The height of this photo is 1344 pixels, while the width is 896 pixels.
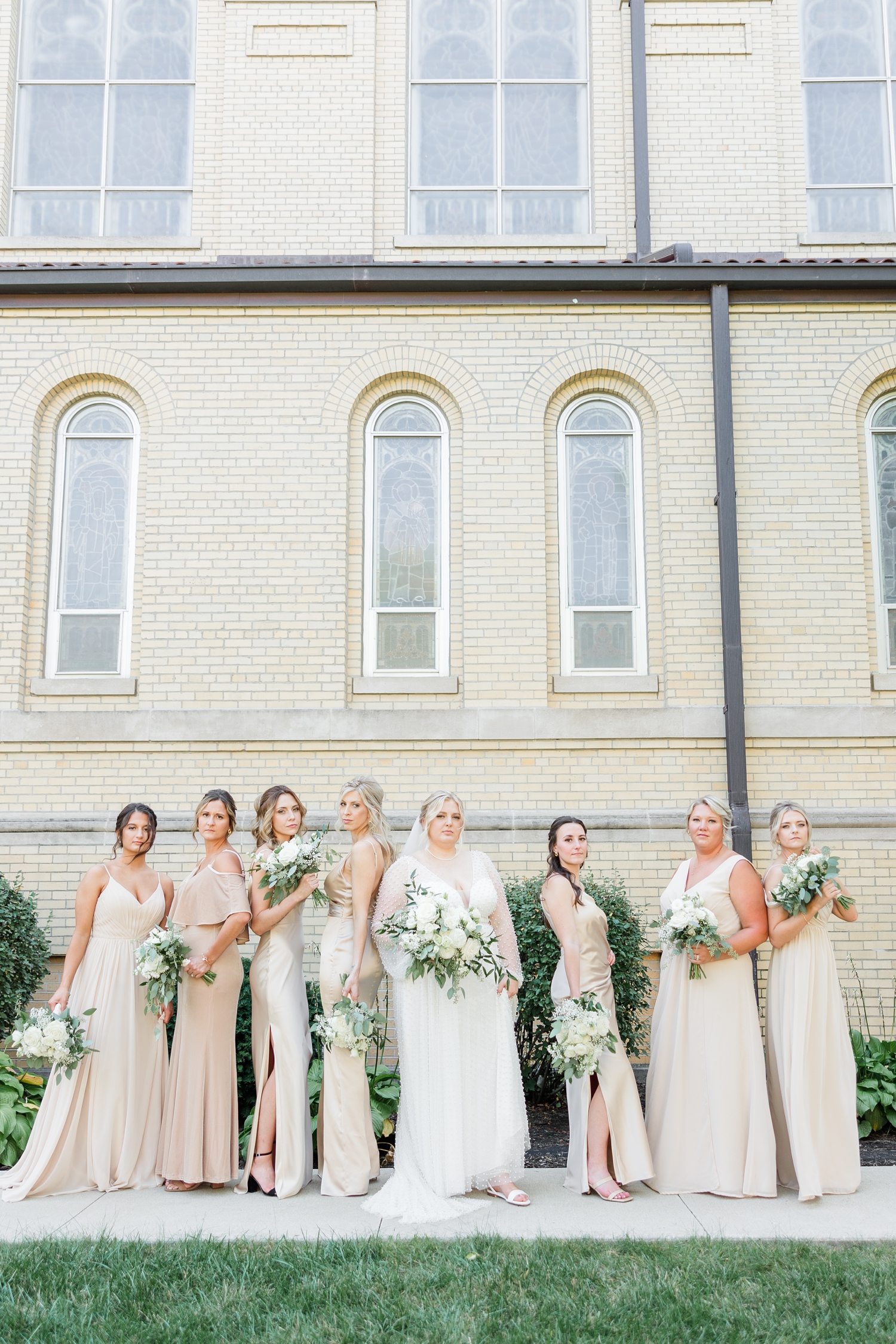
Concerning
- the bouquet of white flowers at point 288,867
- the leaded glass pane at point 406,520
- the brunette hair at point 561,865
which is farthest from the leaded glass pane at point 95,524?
the brunette hair at point 561,865

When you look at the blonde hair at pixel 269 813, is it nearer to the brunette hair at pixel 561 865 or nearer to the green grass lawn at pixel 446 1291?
the brunette hair at pixel 561 865

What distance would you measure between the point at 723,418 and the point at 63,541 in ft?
20.6

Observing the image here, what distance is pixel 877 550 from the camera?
10398 millimetres

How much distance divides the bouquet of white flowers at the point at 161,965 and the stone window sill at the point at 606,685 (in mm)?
4718

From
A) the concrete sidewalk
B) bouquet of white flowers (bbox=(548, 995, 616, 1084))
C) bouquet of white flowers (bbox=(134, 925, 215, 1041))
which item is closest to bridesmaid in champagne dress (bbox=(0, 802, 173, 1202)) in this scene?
the concrete sidewalk

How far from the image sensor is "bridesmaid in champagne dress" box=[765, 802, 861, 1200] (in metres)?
6.07

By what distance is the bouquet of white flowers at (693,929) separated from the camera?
608 centimetres

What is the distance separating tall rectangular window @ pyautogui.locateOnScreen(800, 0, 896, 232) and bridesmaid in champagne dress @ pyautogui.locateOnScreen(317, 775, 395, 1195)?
842 centimetres

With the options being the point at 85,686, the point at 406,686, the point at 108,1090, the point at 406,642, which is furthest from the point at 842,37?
the point at 108,1090

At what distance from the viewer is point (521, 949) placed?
8.10 m

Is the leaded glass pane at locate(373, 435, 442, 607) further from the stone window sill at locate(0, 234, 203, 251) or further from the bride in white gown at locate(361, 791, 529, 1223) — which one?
the bride in white gown at locate(361, 791, 529, 1223)

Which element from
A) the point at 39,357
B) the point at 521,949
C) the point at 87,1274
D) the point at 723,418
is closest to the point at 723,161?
the point at 723,418

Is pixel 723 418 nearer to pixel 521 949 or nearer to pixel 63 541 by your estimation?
pixel 521 949

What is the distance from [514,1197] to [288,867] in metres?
2.11
